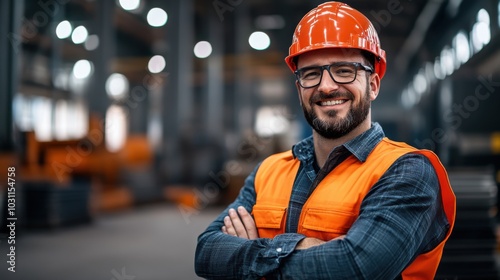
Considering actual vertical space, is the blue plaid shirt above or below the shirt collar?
below

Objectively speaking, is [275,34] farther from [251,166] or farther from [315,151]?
[315,151]

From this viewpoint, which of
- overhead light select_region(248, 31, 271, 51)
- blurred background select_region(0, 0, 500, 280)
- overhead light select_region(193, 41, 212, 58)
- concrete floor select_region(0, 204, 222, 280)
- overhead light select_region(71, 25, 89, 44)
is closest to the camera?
concrete floor select_region(0, 204, 222, 280)

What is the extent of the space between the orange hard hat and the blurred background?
7.07ft

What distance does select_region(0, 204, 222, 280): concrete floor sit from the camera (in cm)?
484

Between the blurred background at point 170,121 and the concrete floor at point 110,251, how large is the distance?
31mm

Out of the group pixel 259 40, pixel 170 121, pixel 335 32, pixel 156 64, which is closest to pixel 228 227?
pixel 335 32

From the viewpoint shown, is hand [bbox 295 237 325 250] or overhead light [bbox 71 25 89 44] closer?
hand [bbox 295 237 325 250]

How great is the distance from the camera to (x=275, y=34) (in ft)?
76.0

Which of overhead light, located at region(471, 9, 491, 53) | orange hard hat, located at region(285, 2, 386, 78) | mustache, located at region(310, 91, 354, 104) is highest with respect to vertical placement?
overhead light, located at region(471, 9, 491, 53)

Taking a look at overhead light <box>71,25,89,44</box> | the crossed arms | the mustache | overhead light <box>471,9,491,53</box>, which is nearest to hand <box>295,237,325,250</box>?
the crossed arms

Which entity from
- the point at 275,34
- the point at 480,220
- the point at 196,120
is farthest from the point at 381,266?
the point at 196,120

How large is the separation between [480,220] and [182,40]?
12254 mm

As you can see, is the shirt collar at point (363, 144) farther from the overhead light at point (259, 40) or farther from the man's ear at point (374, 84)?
the overhead light at point (259, 40)

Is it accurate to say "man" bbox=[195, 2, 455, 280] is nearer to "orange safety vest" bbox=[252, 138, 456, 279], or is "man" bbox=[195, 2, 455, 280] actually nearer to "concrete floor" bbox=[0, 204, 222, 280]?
"orange safety vest" bbox=[252, 138, 456, 279]
